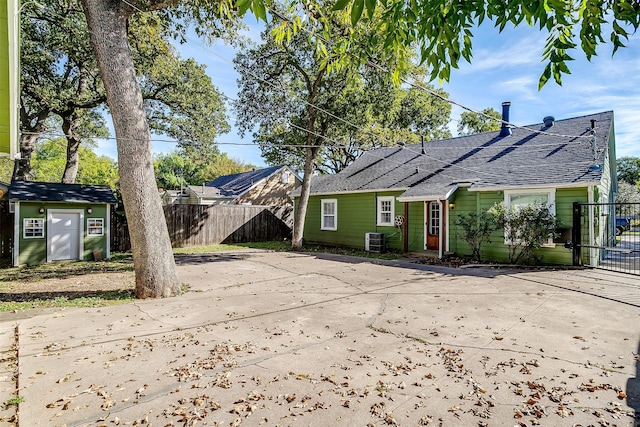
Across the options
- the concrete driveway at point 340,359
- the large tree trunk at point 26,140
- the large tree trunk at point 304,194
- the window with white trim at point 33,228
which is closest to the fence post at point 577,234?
the concrete driveway at point 340,359

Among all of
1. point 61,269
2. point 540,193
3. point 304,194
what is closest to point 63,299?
point 61,269

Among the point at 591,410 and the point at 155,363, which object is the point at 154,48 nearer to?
the point at 155,363

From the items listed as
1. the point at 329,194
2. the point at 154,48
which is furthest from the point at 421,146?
the point at 154,48

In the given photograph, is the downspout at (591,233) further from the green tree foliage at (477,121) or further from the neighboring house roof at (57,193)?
the green tree foliage at (477,121)

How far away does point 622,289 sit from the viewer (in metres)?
7.25

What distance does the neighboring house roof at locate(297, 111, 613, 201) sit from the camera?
1080cm

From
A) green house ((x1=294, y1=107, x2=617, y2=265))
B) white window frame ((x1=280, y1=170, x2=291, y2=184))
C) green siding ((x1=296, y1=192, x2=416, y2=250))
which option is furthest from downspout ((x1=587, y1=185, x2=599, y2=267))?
white window frame ((x1=280, y1=170, x2=291, y2=184))

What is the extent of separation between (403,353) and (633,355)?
257cm

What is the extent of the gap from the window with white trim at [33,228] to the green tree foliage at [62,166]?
29.7 meters

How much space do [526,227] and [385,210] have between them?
5925 millimetres

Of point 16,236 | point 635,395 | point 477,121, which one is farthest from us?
point 477,121

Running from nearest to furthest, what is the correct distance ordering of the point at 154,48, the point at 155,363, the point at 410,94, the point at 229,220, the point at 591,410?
1. the point at 591,410
2. the point at 155,363
3. the point at 154,48
4. the point at 229,220
5. the point at 410,94

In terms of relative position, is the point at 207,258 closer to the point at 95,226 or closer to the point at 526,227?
the point at 95,226

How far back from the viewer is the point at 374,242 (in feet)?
47.6
